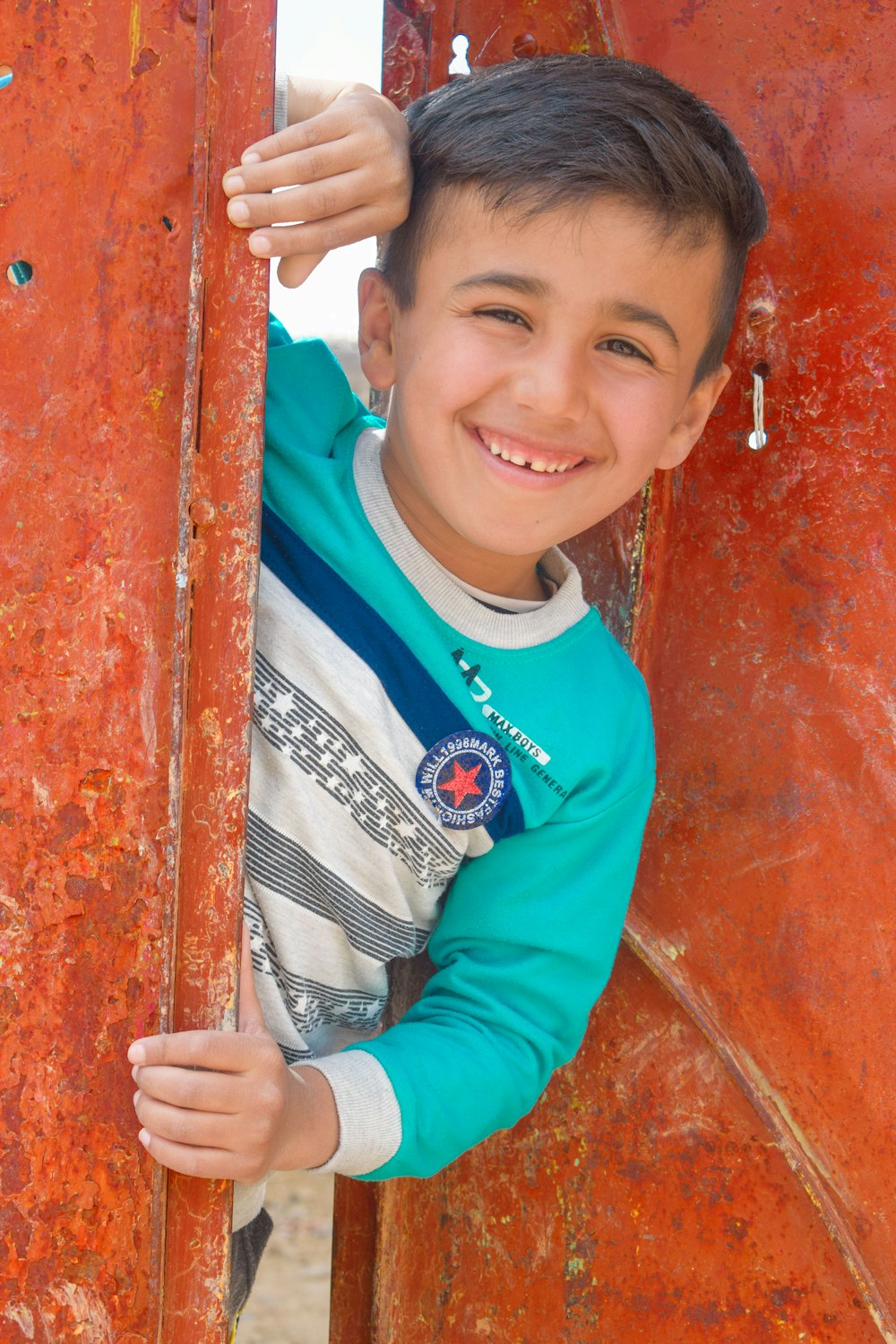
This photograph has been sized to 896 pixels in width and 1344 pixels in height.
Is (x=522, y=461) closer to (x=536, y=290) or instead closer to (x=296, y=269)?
(x=536, y=290)

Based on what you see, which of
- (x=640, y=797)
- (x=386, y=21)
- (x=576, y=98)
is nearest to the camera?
(x=576, y=98)

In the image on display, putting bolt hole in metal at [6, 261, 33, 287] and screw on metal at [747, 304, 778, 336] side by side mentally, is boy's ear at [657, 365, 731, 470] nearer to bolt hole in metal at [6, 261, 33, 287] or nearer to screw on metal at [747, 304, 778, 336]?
screw on metal at [747, 304, 778, 336]

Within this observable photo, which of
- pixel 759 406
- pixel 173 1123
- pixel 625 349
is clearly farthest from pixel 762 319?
pixel 173 1123

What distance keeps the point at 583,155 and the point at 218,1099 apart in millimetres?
1025

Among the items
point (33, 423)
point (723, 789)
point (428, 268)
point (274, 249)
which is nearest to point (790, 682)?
point (723, 789)

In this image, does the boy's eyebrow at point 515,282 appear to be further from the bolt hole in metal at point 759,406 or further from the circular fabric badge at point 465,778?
the circular fabric badge at point 465,778

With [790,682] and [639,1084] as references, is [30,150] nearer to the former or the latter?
[790,682]

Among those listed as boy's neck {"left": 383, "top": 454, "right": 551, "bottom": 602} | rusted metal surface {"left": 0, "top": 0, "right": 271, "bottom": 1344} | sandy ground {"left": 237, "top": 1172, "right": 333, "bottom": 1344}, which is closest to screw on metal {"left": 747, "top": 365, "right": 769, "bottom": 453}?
boy's neck {"left": 383, "top": 454, "right": 551, "bottom": 602}

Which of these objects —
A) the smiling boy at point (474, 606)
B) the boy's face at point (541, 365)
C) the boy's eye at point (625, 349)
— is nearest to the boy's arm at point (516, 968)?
the smiling boy at point (474, 606)

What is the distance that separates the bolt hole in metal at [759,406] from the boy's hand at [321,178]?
51cm

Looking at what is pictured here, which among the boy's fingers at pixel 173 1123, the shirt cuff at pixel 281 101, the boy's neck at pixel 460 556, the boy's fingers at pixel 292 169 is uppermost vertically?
the shirt cuff at pixel 281 101

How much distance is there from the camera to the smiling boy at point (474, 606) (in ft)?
4.38

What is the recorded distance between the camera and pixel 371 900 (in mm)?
1428

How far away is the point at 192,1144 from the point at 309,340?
3.07ft
